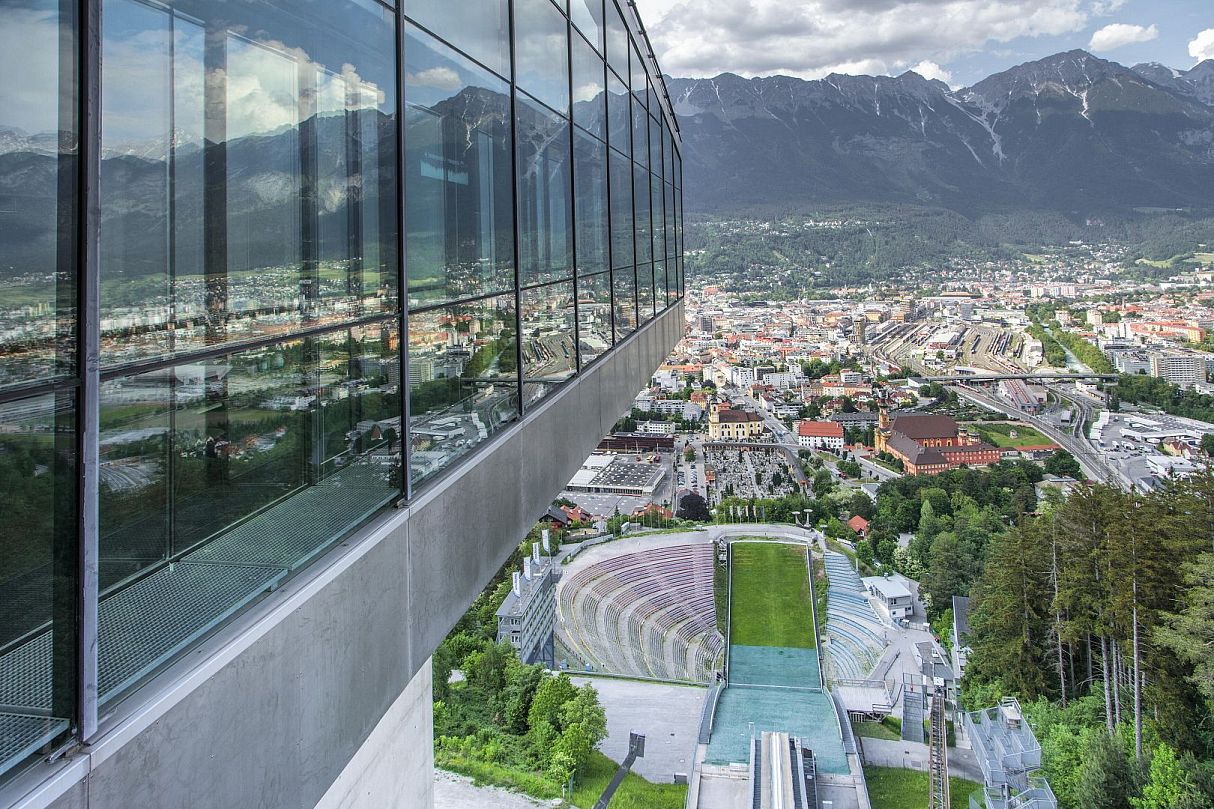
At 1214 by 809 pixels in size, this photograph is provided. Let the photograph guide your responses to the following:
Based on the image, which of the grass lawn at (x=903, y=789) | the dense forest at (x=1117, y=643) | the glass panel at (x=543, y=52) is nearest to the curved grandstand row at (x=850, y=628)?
the dense forest at (x=1117, y=643)

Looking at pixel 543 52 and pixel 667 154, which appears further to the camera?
pixel 667 154

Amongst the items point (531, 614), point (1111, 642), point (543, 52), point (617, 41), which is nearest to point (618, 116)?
point (617, 41)

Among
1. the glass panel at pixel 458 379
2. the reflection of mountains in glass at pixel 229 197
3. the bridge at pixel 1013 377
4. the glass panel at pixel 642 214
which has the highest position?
the glass panel at pixel 642 214

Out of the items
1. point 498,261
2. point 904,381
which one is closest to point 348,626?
point 498,261

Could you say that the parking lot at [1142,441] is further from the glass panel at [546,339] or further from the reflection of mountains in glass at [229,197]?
the reflection of mountains in glass at [229,197]

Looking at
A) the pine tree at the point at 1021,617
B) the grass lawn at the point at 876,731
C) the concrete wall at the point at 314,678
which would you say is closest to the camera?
the concrete wall at the point at 314,678

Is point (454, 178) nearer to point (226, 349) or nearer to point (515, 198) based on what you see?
point (515, 198)

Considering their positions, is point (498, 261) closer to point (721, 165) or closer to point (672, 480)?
point (672, 480)
